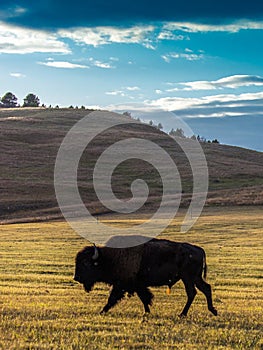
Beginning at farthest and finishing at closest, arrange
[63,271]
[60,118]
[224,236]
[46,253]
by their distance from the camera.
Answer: [60,118] < [224,236] < [46,253] < [63,271]

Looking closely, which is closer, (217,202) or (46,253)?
(46,253)

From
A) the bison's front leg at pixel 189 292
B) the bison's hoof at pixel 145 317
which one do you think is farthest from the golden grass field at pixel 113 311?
the bison's front leg at pixel 189 292

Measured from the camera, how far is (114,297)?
1449 cm

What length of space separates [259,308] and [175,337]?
573cm

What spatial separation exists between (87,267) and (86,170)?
87.9 metres

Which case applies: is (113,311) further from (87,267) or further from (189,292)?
(189,292)

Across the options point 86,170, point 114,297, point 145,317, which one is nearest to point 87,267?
point 114,297

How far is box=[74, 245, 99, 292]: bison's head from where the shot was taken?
1515cm

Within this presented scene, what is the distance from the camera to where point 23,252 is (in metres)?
34.0

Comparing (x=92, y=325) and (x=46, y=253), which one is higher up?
(x=92, y=325)

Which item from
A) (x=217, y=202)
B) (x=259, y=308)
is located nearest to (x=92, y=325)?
(x=259, y=308)

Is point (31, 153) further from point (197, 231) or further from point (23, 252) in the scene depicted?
point (23, 252)

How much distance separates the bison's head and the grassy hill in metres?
48.3

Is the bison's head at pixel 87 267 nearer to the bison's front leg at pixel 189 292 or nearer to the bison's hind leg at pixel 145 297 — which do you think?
the bison's hind leg at pixel 145 297
